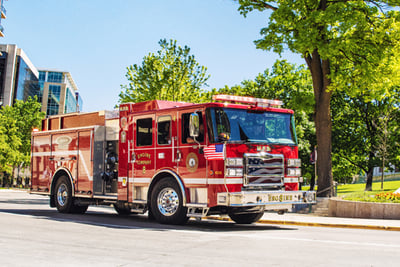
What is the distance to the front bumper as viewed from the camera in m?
10.9

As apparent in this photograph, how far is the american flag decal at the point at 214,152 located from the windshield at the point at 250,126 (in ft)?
0.54

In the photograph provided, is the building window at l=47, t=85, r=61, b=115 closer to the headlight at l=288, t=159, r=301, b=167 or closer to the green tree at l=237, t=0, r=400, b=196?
the green tree at l=237, t=0, r=400, b=196

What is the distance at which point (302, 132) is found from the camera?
133 feet

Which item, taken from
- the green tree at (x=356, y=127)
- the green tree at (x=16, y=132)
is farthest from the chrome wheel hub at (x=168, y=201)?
the green tree at (x=16, y=132)

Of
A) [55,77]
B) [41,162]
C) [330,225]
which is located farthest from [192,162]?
[55,77]

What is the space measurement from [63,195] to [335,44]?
38.1ft

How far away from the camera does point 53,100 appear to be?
364 feet

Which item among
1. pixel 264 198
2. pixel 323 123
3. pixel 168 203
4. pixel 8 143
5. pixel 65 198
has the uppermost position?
pixel 8 143

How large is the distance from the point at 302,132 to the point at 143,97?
15.4m

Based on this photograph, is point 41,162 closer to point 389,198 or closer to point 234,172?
point 234,172

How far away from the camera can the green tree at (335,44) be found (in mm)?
19172

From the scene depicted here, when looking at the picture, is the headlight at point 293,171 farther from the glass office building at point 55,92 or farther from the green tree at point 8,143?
the glass office building at point 55,92

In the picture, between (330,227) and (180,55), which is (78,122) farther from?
(180,55)

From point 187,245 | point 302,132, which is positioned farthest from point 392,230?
point 302,132
